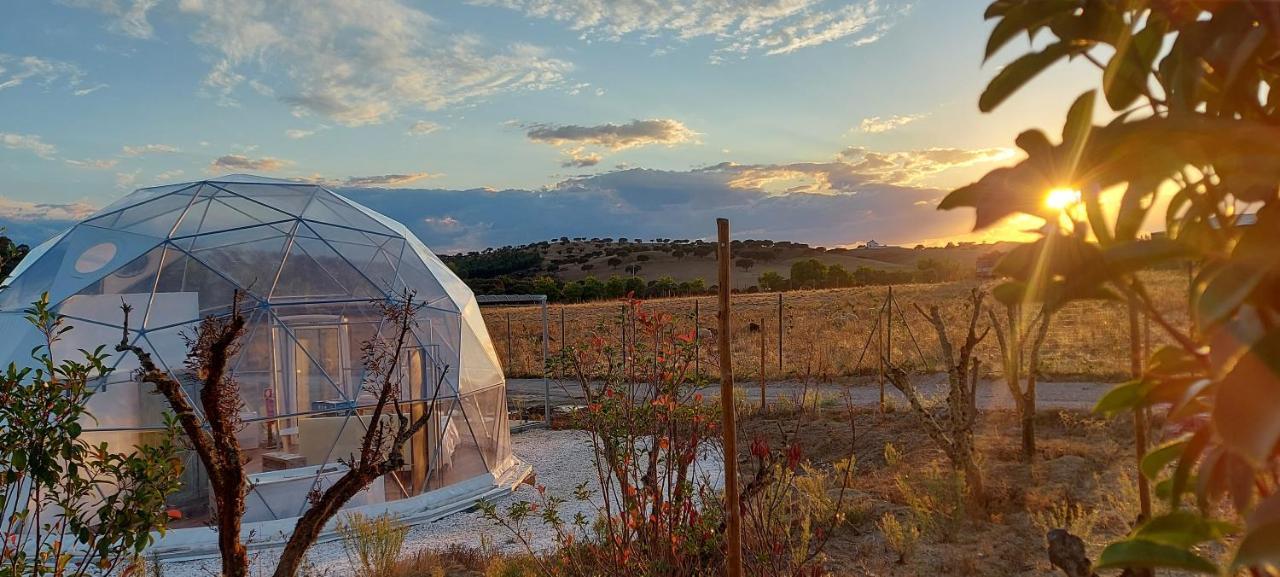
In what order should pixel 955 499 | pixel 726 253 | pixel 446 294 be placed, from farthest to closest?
pixel 446 294, pixel 955 499, pixel 726 253

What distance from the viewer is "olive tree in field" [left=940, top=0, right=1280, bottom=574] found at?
556mm

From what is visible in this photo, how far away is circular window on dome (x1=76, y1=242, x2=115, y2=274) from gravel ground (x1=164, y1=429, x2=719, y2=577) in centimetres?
393

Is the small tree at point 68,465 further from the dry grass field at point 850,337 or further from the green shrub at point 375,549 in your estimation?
the dry grass field at point 850,337

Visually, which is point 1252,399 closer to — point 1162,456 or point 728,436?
point 1162,456

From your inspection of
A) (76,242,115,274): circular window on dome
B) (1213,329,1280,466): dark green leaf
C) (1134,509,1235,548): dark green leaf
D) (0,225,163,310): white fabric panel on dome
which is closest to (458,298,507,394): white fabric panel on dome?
(0,225,163,310): white fabric panel on dome

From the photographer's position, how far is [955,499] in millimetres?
7000

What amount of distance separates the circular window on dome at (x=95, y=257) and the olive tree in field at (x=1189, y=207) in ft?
37.3

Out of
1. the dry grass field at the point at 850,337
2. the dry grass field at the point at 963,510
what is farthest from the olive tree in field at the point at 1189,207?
the dry grass field at the point at 850,337

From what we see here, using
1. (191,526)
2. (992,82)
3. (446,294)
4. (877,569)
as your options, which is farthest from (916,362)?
(992,82)

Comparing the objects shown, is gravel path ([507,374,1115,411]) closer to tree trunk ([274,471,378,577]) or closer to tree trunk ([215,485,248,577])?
tree trunk ([274,471,378,577])

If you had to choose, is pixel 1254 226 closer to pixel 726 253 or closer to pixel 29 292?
pixel 726 253

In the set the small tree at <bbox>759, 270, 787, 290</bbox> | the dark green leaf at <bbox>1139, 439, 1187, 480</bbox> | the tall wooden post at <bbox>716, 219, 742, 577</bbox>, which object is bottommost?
the small tree at <bbox>759, 270, 787, 290</bbox>

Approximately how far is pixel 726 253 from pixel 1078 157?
2671 mm

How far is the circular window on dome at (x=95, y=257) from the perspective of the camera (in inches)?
388
